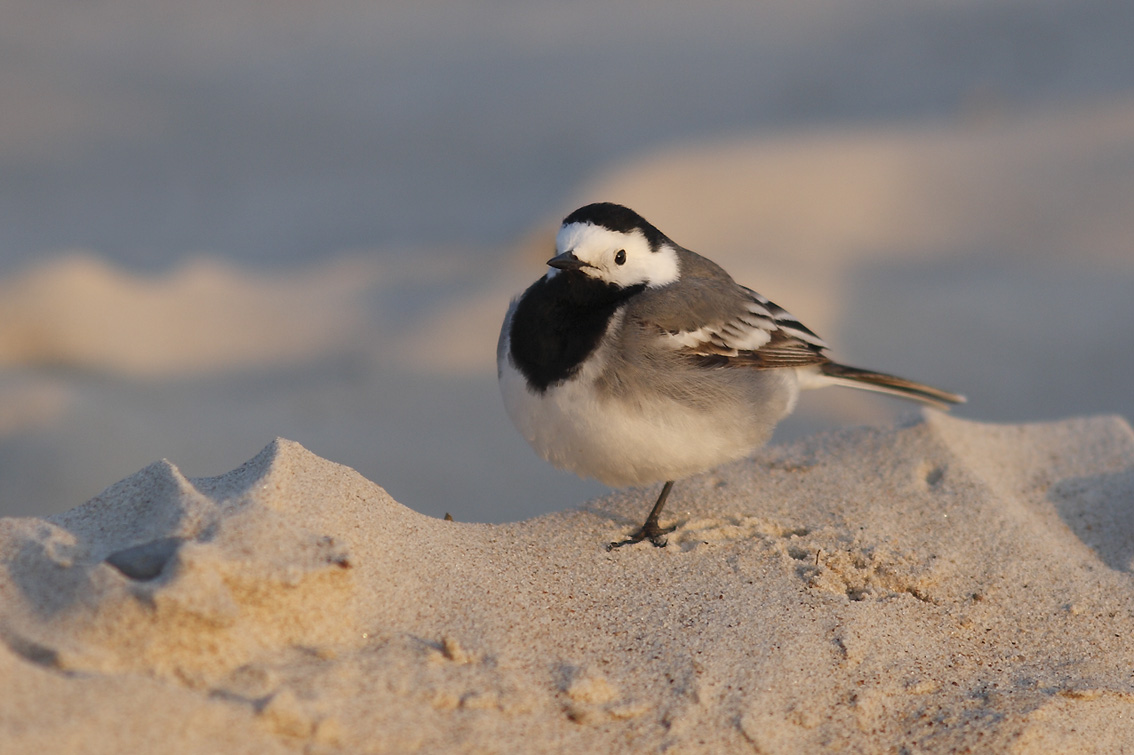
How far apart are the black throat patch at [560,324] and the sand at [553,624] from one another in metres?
0.61

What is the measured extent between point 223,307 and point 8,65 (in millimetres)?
6683

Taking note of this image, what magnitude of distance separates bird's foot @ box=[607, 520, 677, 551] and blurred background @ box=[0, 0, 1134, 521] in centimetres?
252

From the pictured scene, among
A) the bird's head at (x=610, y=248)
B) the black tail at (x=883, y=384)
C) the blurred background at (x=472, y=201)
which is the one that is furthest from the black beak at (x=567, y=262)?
the blurred background at (x=472, y=201)

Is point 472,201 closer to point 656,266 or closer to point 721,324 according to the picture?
point 656,266

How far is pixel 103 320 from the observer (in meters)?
8.23

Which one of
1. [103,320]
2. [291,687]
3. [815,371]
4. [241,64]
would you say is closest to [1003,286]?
[815,371]

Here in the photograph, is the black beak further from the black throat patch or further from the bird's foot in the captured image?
the bird's foot

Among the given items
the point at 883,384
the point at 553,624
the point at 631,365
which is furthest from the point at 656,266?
the point at 553,624

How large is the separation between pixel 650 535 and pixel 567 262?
107cm

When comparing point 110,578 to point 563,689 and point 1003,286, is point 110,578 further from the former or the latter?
point 1003,286

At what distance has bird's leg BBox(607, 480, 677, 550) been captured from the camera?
4.04m

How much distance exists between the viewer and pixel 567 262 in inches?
163

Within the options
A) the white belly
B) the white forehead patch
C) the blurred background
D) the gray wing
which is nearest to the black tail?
the gray wing

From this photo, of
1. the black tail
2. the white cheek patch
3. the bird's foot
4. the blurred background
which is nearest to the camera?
the bird's foot
